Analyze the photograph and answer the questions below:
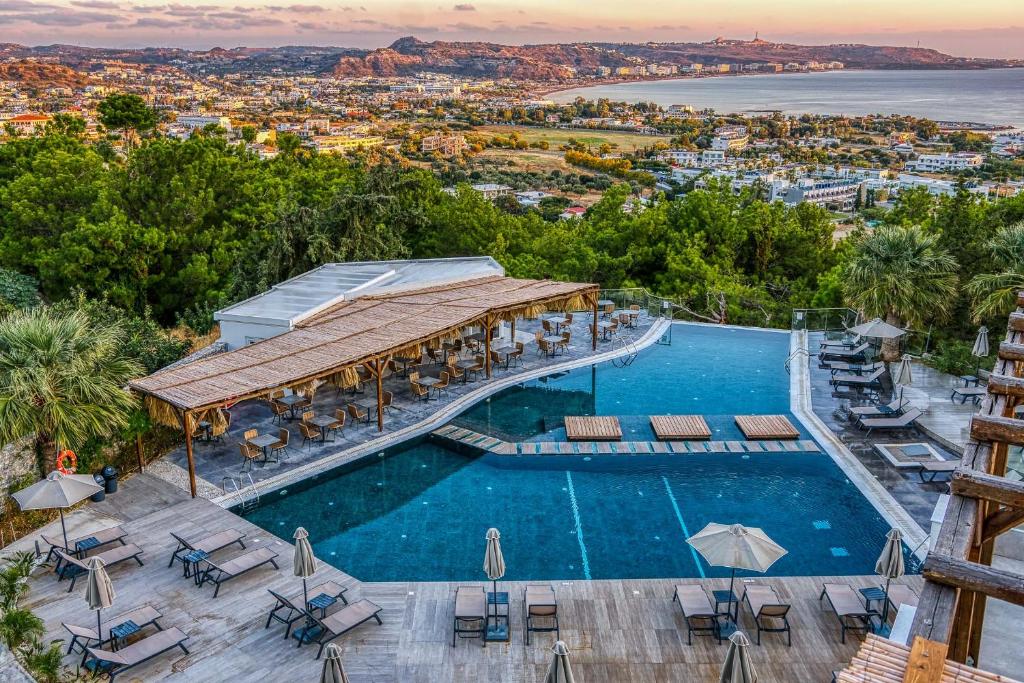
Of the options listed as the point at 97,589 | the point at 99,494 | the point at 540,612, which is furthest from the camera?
the point at 99,494

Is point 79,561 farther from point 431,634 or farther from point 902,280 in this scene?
point 902,280

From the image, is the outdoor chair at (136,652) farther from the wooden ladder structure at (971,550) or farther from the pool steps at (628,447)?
the wooden ladder structure at (971,550)

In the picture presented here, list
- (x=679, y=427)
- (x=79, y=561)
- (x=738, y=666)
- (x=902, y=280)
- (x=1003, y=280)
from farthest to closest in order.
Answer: (x=902, y=280) < (x=1003, y=280) < (x=679, y=427) < (x=79, y=561) < (x=738, y=666)

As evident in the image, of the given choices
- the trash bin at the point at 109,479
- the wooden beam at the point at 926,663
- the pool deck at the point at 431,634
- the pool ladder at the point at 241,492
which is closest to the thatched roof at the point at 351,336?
the trash bin at the point at 109,479

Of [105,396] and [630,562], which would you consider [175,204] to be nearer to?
[105,396]

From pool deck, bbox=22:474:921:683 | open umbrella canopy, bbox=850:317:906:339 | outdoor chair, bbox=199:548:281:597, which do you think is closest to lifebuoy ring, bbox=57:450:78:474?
pool deck, bbox=22:474:921:683

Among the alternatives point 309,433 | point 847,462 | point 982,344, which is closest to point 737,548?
point 847,462
